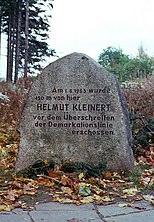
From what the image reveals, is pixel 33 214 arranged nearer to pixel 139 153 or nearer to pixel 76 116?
pixel 76 116

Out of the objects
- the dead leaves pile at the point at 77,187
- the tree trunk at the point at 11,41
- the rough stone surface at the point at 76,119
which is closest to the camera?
the dead leaves pile at the point at 77,187

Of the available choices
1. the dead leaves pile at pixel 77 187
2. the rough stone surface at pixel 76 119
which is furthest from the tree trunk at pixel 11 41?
the dead leaves pile at pixel 77 187

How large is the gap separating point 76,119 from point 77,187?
112cm

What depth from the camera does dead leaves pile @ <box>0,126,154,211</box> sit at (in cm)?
340

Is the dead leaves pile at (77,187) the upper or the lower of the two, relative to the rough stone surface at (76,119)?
lower

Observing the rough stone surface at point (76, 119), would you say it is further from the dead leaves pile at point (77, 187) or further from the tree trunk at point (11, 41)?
the tree trunk at point (11, 41)

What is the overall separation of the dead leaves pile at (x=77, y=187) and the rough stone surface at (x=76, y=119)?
290mm

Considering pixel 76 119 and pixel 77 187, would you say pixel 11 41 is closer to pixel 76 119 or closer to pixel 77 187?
pixel 76 119

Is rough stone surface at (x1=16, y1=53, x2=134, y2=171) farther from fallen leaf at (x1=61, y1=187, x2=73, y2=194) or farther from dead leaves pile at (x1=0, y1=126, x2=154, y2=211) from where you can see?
fallen leaf at (x1=61, y1=187, x2=73, y2=194)

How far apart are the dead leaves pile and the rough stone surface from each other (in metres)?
0.29

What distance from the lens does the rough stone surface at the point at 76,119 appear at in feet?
14.7

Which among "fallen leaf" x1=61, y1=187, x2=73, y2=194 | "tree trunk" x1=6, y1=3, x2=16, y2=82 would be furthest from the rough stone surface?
"tree trunk" x1=6, y1=3, x2=16, y2=82

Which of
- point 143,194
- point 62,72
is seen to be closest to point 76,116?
point 62,72

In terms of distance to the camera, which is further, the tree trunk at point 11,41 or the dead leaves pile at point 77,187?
the tree trunk at point 11,41
